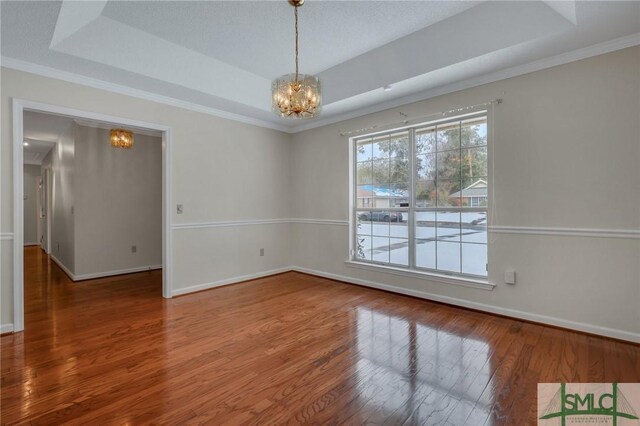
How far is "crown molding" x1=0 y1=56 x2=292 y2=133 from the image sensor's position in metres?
2.91

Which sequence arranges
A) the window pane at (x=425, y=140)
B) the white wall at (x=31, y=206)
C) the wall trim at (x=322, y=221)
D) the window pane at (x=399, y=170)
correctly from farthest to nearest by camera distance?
the white wall at (x=31, y=206) < the wall trim at (x=322, y=221) < the window pane at (x=399, y=170) < the window pane at (x=425, y=140)

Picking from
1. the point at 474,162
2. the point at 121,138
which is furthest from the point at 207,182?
the point at 474,162

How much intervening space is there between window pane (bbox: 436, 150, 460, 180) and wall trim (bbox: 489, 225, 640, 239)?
30.3 inches

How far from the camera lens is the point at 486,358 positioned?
2367 millimetres

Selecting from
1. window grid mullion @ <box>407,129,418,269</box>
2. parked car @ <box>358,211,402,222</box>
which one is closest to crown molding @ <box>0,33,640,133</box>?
window grid mullion @ <box>407,129,418,269</box>

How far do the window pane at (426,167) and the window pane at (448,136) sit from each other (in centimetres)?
17

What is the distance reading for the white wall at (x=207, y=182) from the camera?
9.53 ft

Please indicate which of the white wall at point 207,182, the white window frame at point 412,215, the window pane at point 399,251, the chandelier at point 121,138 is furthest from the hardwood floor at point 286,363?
the chandelier at point 121,138

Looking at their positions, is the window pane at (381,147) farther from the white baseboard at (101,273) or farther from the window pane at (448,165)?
the white baseboard at (101,273)

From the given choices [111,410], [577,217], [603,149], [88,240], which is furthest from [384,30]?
[88,240]

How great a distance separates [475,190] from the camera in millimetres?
3494

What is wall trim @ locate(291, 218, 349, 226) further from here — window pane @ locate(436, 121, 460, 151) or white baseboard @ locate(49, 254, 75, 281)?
white baseboard @ locate(49, 254, 75, 281)
